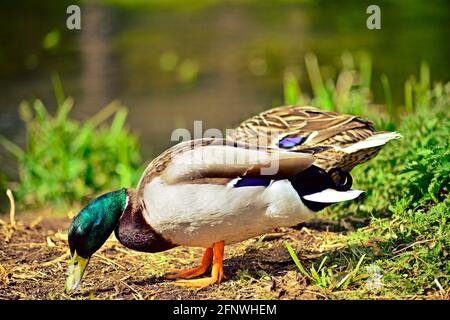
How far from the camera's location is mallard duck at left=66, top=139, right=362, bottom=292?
3760 mm

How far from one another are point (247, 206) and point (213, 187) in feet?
0.59

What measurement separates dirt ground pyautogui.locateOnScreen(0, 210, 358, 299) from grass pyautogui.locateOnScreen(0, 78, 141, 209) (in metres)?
1.16

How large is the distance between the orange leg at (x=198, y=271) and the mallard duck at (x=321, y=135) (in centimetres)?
78

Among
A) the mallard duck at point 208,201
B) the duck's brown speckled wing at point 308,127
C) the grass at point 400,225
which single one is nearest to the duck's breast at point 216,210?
the mallard duck at point 208,201

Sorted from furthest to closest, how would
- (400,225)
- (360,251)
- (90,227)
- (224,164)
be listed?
(400,225) → (360,251) → (90,227) → (224,164)

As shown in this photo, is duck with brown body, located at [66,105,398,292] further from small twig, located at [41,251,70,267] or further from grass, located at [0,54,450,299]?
small twig, located at [41,251,70,267]

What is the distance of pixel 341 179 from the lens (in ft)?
13.5

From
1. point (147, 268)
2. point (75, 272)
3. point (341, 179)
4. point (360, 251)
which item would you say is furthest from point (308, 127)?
point (75, 272)

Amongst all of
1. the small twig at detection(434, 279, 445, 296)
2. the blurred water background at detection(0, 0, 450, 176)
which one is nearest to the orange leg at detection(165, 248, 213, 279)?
the small twig at detection(434, 279, 445, 296)

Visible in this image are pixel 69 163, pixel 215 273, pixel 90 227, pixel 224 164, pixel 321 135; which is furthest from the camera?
pixel 69 163

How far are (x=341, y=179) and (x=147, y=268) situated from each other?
3.76ft

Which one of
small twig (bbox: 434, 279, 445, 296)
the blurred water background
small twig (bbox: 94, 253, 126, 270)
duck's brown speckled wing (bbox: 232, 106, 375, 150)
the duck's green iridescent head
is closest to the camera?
small twig (bbox: 434, 279, 445, 296)

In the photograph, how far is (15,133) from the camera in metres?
8.18

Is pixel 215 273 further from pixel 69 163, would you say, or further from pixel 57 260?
pixel 69 163
